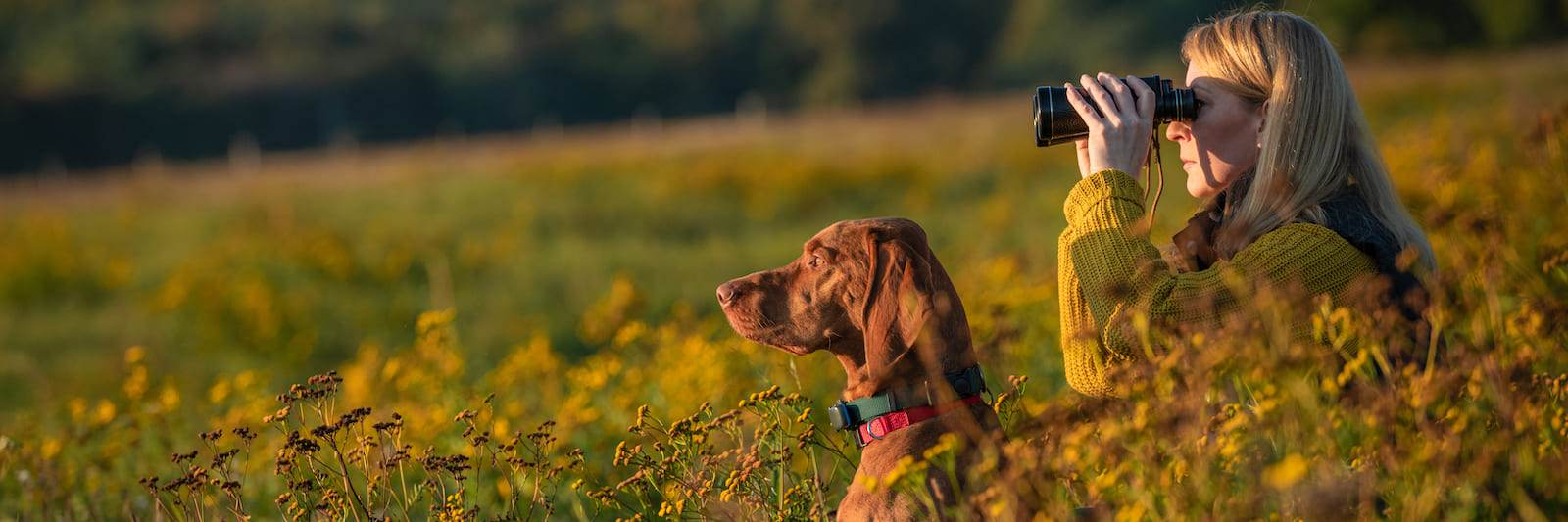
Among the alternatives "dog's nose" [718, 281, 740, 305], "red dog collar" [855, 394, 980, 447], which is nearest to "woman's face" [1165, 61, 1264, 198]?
"red dog collar" [855, 394, 980, 447]

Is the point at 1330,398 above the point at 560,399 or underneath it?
above

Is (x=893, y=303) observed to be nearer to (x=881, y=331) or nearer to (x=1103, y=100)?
(x=881, y=331)

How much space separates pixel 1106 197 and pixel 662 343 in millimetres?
2918

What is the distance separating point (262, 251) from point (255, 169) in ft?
38.6

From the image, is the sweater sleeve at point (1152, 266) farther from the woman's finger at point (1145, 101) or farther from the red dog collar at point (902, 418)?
the red dog collar at point (902, 418)

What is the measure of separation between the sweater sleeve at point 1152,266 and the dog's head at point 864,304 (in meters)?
0.30

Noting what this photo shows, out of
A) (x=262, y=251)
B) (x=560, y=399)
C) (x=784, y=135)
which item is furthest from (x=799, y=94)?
(x=560, y=399)

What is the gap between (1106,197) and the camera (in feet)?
7.37

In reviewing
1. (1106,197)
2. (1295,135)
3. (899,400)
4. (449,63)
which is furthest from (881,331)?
(449,63)

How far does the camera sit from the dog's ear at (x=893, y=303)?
2.30 meters

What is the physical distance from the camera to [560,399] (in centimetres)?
489

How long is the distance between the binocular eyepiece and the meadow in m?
0.57

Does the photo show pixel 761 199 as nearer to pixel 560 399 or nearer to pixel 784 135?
pixel 784 135

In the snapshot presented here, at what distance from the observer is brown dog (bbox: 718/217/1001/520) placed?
221 cm
